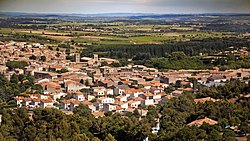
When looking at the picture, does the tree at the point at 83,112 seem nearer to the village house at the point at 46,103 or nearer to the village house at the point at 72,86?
the village house at the point at 46,103

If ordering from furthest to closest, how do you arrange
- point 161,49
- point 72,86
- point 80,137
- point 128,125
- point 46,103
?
point 161,49
point 72,86
point 46,103
point 128,125
point 80,137

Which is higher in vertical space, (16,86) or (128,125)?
(128,125)

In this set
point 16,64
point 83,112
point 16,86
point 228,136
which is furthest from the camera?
point 16,64

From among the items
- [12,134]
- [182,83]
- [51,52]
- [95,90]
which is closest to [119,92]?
[95,90]

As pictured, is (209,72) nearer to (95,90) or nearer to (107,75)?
(107,75)

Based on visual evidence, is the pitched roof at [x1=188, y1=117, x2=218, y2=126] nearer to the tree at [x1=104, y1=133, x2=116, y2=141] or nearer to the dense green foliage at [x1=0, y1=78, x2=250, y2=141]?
the dense green foliage at [x1=0, y1=78, x2=250, y2=141]

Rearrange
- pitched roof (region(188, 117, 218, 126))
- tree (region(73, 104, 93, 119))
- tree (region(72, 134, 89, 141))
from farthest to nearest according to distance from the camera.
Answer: tree (region(73, 104, 93, 119)) → pitched roof (region(188, 117, 218, 126)) → tree (region(72, 134, 89, 141))

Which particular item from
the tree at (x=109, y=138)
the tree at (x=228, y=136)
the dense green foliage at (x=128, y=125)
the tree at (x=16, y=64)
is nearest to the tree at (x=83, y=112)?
the dense green foliage at (x=128, y=125)

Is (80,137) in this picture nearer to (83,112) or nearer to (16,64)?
(83,112)

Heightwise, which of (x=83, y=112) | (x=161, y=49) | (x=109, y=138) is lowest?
(x=161, y=49)

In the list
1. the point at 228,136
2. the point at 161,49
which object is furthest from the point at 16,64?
the point at 228,136

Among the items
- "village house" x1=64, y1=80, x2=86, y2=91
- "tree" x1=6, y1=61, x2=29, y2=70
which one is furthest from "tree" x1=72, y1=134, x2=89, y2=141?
"tree" x1=6, y1=61, x2=29, y2=70
